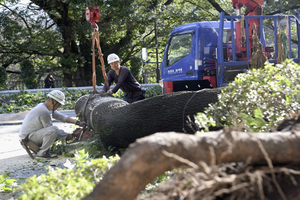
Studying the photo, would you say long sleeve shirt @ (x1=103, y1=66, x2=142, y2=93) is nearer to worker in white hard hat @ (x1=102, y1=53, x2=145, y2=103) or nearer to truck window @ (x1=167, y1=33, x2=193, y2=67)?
worker in white hard hat @ (x1=102, y1=53, x2=145, y2=103)

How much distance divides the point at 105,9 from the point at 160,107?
59.6ft

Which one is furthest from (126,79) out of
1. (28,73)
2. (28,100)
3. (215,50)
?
(28,73)

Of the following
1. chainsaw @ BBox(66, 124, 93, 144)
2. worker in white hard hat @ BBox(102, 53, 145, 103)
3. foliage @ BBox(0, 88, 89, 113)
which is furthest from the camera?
foliage @ BBox(0, 88, 89, 113)

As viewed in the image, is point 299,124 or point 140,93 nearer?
point 299,124

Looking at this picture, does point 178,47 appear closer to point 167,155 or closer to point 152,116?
point 152,116

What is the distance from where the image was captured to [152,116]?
637 cm

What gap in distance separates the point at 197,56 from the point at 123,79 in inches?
120

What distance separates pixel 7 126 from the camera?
13.2m

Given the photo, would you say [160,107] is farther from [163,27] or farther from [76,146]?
[163,27]

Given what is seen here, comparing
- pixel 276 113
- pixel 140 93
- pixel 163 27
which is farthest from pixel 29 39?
pixel 276 113

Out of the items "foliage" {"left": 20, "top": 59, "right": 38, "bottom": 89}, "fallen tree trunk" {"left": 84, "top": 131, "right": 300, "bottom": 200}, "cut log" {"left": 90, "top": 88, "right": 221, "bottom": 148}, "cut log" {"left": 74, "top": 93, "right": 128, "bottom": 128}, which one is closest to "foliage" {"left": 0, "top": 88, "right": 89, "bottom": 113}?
"foliage" {"left": 20, "top": 59, "right": 38, "bottom": 89}

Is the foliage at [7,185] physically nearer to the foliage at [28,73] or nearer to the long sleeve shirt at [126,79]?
the long sleeve shirt at [126,79]

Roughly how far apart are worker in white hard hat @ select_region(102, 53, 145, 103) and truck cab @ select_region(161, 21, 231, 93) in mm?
2265

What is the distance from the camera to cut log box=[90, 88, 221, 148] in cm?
610
